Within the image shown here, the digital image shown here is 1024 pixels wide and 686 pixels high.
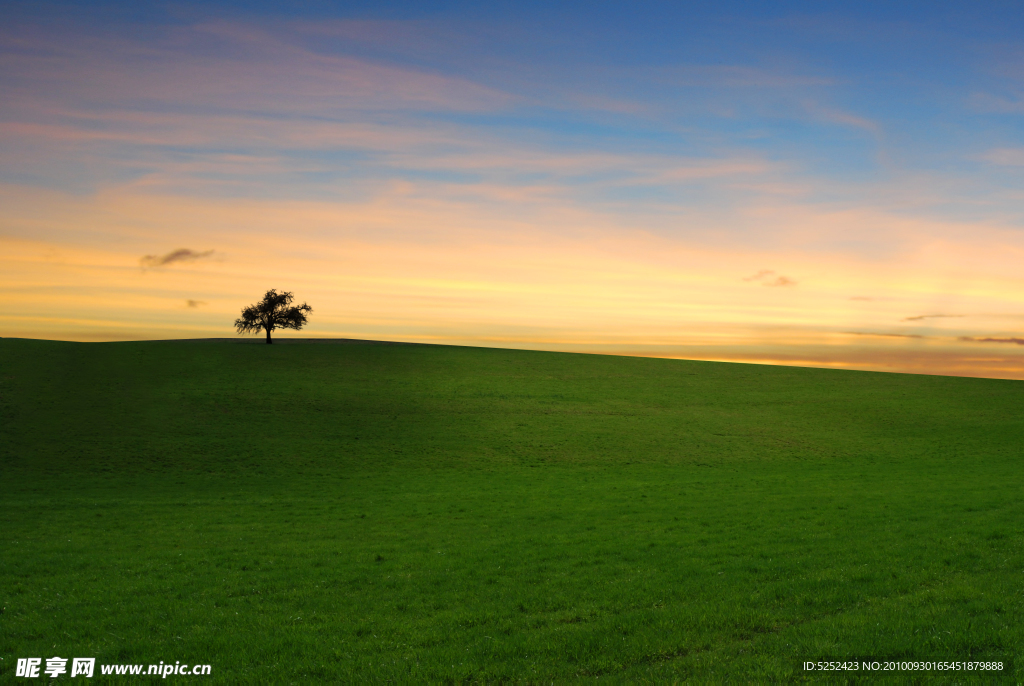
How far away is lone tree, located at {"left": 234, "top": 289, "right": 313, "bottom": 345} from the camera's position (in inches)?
3893

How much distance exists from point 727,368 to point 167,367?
7228 cm

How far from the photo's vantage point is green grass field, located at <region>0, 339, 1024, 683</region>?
12.6 m

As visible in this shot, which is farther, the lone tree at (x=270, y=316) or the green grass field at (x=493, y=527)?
the lone tree at (x=270, y=316)

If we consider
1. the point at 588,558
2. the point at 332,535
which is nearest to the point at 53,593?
the point at 332,535

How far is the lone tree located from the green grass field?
30.4 m

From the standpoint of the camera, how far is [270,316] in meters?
99.1

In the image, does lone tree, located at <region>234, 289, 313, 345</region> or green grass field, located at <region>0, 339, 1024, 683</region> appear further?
lone tree, located at <region>234, 289, 313, 345</region>

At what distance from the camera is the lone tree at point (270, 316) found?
98875 millimetres

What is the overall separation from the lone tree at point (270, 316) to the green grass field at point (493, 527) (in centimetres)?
3042

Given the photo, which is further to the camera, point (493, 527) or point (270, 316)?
point (270, 316)

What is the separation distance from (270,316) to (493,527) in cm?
8354

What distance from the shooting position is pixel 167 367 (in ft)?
235

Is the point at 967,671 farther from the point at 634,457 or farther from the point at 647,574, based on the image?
the point at 634,457

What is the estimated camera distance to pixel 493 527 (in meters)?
25.7
